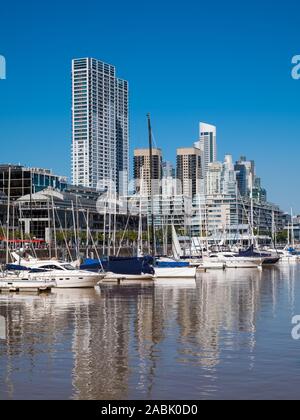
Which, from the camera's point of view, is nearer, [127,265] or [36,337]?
[36,337]

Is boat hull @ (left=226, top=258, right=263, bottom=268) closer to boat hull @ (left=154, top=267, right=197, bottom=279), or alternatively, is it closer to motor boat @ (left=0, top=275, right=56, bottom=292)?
boat hull @ (left=154, top=267, right=197, bottom=279)

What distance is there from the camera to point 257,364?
79.4 ft

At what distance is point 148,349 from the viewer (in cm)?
2717

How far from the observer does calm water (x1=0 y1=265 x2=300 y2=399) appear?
2077cm

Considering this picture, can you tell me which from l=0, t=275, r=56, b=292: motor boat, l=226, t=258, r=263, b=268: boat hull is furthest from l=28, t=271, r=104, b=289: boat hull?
l=226, t=258, r=263, b=268: boat hull

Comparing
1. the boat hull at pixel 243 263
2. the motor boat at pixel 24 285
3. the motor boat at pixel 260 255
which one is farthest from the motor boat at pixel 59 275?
the motor boat at pixel 260 255

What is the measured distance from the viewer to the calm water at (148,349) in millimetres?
20766

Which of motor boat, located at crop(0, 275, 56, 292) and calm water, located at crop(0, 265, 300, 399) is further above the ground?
motor boat, located at crop(0, 275, 56, 292)

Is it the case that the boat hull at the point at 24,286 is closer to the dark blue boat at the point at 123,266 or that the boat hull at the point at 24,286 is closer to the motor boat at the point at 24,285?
the motor boat at the point at 24,285

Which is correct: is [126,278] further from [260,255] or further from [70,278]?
[260,255]

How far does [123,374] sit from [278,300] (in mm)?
27076

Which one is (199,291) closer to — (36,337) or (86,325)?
(86,325)

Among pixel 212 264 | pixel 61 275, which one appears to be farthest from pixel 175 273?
pixel 212 264
